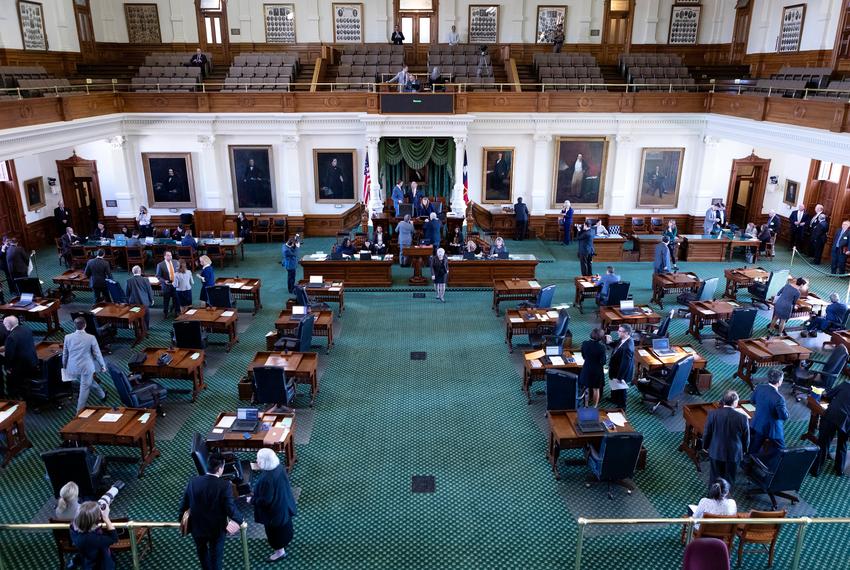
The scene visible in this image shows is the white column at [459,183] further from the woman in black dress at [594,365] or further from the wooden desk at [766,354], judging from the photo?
the woman in black dress at [594,365]

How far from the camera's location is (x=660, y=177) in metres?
19.2

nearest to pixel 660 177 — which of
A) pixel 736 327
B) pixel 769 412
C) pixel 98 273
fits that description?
pixel 736 327

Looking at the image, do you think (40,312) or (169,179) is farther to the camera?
(169,179)

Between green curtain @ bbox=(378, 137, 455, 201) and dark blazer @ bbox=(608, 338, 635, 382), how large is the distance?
11085 millimetres

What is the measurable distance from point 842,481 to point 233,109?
16.8 meters

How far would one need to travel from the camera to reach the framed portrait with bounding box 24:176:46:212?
17.4 metres

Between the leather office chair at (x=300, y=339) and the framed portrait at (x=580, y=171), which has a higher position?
the framed portrait at (x=580, y=171)

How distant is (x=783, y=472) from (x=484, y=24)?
18127 millimetres

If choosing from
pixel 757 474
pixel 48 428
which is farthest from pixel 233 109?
pixel 757 474

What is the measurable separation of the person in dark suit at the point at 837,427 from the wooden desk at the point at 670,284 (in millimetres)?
5278

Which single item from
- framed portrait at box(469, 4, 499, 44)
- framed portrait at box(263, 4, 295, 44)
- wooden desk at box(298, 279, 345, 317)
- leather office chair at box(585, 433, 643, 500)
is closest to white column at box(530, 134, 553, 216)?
framed portrait at box(469, 4, 499, 44)

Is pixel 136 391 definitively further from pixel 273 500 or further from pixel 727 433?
pixel 727 433

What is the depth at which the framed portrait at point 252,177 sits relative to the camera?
18.9m

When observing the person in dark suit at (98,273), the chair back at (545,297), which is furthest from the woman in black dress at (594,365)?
the person in dark suit at (98,273)
